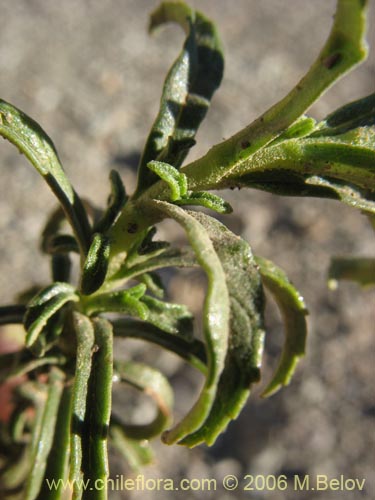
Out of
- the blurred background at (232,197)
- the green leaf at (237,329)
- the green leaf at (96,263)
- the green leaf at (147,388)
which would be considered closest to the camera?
the green leaf at (237,329)

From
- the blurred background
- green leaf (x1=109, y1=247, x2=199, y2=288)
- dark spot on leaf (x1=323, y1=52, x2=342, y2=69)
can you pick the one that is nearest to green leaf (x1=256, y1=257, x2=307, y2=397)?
green leaf (x1=109, y1=247, x2=199, y2=288)

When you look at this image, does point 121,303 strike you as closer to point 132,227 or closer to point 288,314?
point 132,227

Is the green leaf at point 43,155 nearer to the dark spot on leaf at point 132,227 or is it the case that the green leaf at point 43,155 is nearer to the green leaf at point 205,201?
the dark spot on leaf at point 132,227

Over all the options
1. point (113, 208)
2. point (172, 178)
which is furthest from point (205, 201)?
point (113, 208)

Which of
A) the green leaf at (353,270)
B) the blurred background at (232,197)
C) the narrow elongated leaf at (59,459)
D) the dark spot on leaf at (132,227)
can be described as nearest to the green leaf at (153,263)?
the dark spot on leaf at (132,227)

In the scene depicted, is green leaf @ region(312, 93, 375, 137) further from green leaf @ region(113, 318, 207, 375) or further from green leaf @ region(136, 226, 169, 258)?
green leaf @ region(113, 318, 207, 375)

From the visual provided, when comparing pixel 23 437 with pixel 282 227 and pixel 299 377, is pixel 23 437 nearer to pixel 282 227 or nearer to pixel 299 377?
pixel 299 377

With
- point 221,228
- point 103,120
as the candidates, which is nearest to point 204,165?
point 221,228
